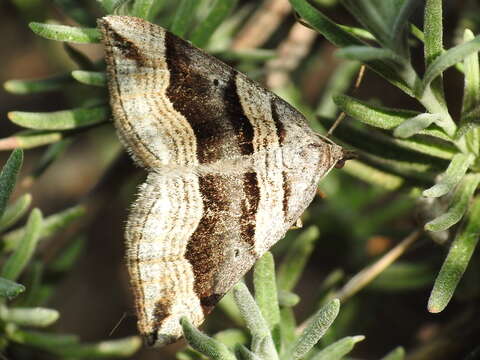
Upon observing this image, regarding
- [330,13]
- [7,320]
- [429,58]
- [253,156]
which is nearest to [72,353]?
[7,320]

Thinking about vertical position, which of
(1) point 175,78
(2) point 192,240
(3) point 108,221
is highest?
(1) point 175,78

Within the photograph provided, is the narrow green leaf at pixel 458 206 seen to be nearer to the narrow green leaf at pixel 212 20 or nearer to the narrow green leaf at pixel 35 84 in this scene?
the narrow green leaf at pixel 212 20

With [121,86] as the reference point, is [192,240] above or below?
below

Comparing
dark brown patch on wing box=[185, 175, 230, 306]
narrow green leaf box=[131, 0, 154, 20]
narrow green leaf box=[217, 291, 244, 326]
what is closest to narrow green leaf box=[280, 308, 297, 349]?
dark brown patch on wing box=[185, 175, 230, 306]

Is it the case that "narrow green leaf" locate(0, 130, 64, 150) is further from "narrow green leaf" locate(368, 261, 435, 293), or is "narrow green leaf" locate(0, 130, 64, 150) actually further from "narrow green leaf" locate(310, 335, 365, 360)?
"narrow green leaf" locate(368, 261, 435, 293)

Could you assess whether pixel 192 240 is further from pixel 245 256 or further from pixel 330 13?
pixel 330 13

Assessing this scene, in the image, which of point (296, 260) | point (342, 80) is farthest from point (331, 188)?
point (296, 260)
